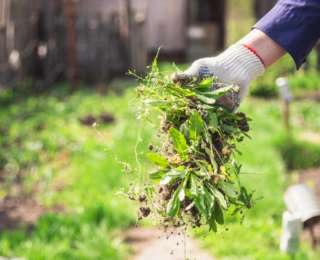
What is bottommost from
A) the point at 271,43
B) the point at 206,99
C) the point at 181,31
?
the point at 181,31

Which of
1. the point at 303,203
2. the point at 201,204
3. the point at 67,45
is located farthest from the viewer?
the point at 67,45

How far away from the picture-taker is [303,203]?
4.89 meters

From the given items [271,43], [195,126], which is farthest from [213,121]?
[271,43]

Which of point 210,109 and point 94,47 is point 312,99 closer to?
point 94,47

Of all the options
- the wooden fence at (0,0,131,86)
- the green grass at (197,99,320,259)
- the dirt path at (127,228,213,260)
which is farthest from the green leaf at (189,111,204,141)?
the wooden fence at (0,0,131,86)

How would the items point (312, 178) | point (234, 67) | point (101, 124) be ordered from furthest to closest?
point (101, 124)
point (312, 178)
point (234, 67)

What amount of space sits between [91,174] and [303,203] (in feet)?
9.34

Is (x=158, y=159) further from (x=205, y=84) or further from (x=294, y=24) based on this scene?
(x=294, y=24)

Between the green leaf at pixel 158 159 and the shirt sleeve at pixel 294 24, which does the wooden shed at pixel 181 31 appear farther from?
the green leaf at pixel 158 159

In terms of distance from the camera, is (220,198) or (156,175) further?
(156,175)

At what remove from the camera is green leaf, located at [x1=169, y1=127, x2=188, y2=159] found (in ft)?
9.17

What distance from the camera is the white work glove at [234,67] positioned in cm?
296

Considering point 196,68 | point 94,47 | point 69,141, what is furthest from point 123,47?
point 196,68

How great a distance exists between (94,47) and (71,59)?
94cm
